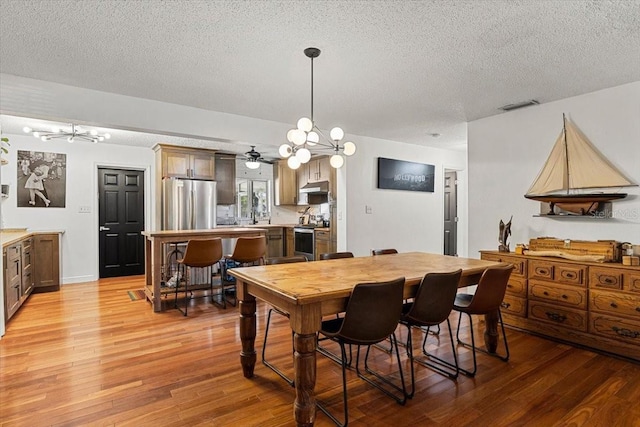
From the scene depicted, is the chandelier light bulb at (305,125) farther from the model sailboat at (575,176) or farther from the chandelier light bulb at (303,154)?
the model sailboat at (575,176)

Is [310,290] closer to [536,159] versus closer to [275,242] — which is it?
[536,159]

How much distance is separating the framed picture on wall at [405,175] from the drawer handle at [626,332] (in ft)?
10.9

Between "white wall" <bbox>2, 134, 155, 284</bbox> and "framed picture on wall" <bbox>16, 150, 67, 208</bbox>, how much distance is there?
6cm

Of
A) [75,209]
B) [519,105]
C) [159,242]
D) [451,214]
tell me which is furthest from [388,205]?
[75,209]

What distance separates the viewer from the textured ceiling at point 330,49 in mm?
2000

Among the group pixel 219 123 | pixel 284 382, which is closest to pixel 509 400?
pixel 284 382

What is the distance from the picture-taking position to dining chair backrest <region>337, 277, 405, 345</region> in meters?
1.88

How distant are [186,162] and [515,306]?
529cm

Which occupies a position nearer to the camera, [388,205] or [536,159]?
[536,159]

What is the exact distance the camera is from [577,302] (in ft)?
9.78

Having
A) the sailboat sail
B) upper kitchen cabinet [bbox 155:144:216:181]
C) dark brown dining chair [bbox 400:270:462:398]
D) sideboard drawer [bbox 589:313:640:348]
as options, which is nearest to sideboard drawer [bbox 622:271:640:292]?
sideboard drawer [bbox 589:313:640:348]

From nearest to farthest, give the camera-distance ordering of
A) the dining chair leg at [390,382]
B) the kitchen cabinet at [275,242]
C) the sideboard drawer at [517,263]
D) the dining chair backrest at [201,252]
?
the dining chair leg at [390,382] → the sideboard drawer at [517,263] → the dining chair backrest at [201,252] → the kitchen cabinet at [275,242]

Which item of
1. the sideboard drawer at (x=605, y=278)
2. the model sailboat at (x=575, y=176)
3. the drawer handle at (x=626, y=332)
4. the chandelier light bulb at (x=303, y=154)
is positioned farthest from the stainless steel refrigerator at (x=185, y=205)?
the drawer handle at (x=626, y=332)

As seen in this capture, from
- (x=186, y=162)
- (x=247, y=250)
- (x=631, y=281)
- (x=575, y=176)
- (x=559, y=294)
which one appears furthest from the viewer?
(x=186, y=162)
